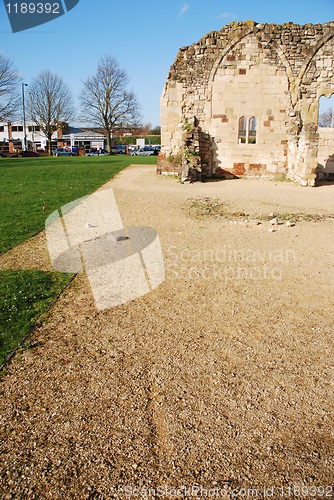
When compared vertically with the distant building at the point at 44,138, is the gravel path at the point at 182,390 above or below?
below

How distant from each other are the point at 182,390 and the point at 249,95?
15.9 meters

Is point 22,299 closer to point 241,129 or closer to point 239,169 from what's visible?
point 239,169

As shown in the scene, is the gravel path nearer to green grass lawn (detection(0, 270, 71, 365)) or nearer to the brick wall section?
green grass lawn (detection(0, 270, 71, 365))

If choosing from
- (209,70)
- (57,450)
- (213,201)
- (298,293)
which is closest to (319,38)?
(209,70)

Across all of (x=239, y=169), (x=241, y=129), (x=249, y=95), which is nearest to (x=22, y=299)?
(x=239, y=169)

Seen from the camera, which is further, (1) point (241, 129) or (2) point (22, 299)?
(1) point (241, 129)

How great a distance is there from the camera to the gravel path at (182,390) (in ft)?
8.02

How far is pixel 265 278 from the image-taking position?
18.6ft

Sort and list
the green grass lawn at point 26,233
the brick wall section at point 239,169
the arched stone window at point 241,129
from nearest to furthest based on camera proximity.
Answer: the green grass lawn at point 26,233, the brick wall section at point 239,169, the arched stone window at point 241,129

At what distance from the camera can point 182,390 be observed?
323 cm

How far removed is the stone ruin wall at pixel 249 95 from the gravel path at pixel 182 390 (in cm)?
1101

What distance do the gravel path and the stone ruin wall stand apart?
11014mm

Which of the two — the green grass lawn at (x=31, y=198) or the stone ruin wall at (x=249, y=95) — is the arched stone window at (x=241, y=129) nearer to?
the stone ruin wall at (x=249, y=95)

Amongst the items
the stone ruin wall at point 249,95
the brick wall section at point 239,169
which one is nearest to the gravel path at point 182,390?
the stone ruin wall at point 249,95
